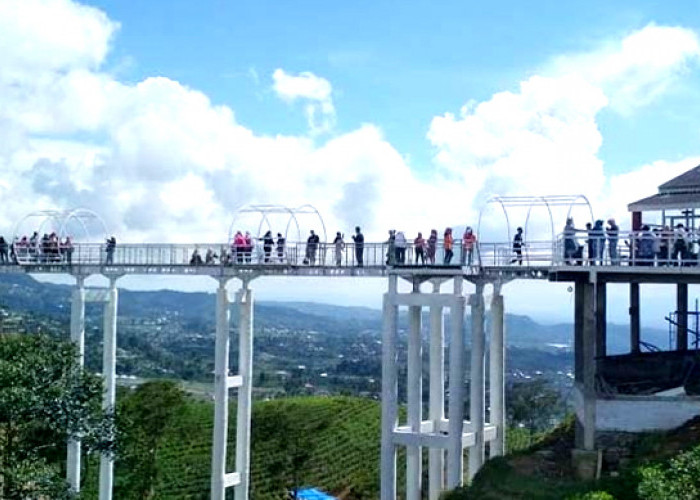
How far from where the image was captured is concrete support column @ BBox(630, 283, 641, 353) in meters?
28.0

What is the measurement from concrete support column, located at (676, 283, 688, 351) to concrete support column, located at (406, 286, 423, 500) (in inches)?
305

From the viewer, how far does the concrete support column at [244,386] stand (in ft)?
98.8

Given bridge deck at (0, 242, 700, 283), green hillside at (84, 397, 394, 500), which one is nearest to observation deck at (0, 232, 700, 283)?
bridge deck at (0, 242, 700, 283)

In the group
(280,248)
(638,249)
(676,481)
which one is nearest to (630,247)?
(638,249)

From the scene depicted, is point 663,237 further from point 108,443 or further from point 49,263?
point 49,263

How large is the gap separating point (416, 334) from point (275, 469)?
26547 millimetres

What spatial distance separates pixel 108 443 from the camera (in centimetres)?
2397

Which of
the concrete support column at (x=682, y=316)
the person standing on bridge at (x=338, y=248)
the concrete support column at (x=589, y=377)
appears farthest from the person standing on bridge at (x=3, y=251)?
the concrete support column at (x=682, y=316)

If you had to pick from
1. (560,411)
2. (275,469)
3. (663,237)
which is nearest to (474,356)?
(663,237)

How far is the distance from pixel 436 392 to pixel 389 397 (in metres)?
2.23

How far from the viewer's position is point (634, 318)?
28578 mm

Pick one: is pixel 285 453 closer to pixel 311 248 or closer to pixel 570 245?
pixel 311 248

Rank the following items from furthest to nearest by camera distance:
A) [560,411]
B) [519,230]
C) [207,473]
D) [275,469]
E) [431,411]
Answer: [560,411]
[207,473]
[275,469]
[431,411]
[519,230]

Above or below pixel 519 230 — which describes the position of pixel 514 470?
below
